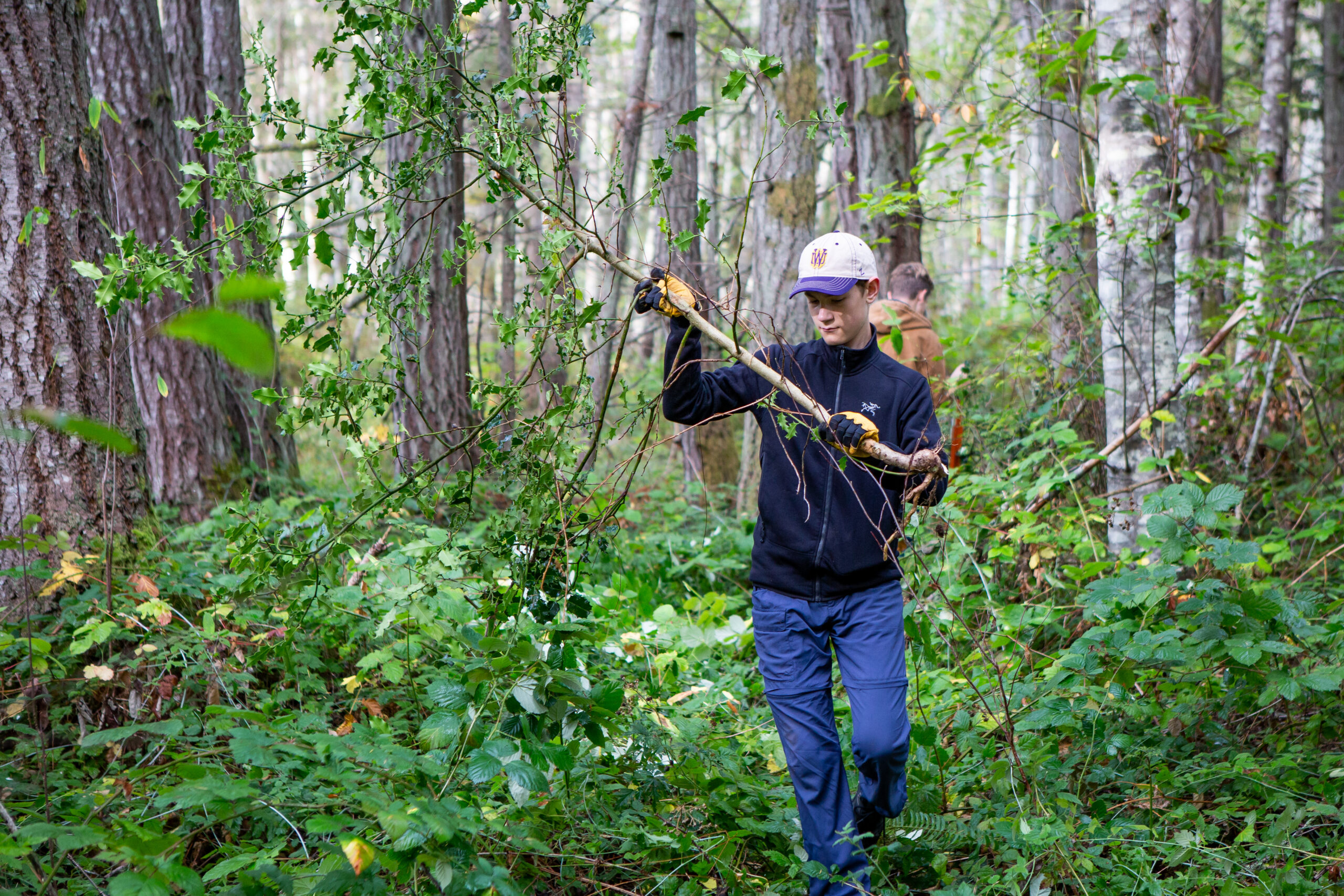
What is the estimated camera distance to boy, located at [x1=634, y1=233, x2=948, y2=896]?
3.16 metres

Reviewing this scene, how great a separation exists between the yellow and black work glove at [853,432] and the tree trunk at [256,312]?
13.6 feet

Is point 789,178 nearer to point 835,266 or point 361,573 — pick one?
point 835,266

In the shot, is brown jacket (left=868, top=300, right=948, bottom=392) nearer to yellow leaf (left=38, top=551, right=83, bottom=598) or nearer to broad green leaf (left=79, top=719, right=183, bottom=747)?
yellow leaf (left=38, top=551, right=83, bottom=598)

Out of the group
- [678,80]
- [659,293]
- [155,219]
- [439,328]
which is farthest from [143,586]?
[678,80]

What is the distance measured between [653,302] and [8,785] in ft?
8.35

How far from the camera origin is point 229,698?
366 centimetres

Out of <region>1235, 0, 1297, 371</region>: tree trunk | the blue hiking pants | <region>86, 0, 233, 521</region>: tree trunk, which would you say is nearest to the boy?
the blue hiking pants

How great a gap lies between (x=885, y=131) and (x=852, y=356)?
5.25 metres

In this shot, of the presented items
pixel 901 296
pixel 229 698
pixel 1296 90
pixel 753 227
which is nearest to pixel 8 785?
pixel 229 698

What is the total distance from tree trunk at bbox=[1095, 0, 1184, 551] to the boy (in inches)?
100

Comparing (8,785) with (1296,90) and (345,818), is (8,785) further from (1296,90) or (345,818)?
(1296,90)

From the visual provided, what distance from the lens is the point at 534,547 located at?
10.2 feet

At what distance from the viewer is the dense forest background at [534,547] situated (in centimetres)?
265

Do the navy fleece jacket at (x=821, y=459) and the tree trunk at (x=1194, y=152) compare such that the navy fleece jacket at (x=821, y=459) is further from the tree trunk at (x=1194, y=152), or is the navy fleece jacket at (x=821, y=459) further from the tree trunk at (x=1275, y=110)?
the tree trunk at (x=1275, y=110)
